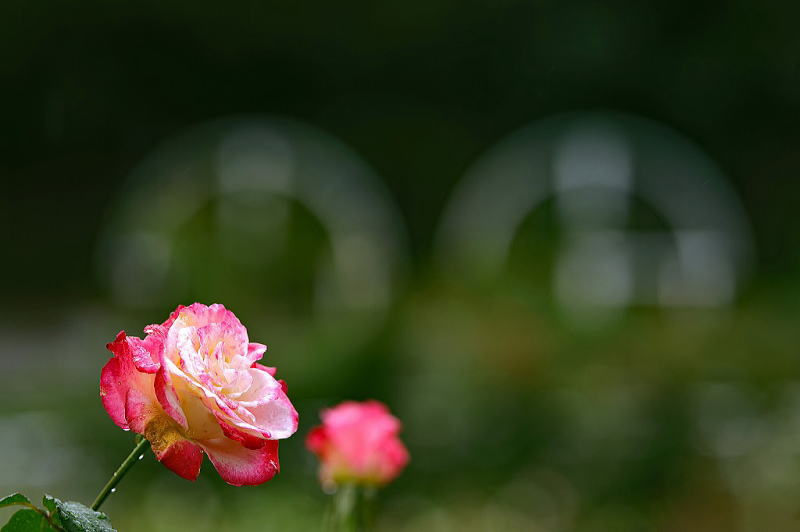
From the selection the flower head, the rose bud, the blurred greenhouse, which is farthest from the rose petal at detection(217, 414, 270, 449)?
the blurred greenhouse

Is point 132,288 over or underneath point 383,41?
underneath

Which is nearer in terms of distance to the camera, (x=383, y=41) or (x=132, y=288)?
(x=132, y=288)

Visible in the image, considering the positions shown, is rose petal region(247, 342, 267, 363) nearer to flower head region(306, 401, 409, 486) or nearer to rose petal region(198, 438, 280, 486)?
rose petal region(198, 438, 280, 486)

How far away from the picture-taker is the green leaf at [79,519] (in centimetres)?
41

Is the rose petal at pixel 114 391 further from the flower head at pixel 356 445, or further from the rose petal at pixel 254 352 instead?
the flower head at pixel 356 445

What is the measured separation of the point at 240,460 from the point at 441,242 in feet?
13.1

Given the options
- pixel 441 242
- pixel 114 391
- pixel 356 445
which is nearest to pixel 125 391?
pixel 114 391

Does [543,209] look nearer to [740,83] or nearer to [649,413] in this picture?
[649,413]

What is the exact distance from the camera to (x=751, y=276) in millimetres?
4176

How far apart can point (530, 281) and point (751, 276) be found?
1296 mm

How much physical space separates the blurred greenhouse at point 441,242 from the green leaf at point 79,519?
5.16ft

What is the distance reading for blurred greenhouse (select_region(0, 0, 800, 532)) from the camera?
2449mm

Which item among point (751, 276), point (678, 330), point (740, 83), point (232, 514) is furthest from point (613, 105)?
point (232, 514)

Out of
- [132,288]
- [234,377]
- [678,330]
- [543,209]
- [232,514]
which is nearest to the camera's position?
[234,377]
